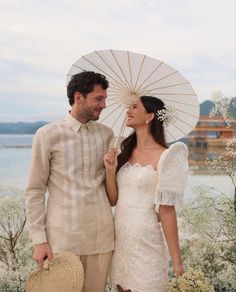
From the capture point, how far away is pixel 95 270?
2.44 meters

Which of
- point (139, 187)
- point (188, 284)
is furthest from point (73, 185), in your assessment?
point (188, 284)

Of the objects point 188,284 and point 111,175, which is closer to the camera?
point 188,284

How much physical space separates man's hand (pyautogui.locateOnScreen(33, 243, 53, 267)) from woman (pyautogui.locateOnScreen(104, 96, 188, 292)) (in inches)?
13.1

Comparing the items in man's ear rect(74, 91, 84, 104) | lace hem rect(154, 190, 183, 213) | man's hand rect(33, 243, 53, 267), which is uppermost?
man's ear rect(74, 91, 84, 104)

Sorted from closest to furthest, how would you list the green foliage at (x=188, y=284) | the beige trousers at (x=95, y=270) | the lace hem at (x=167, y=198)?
the green foliage at (x=188, y=284)
the lace hem at (x=167, y=198)
the beige trousers at (x=95, y=270)

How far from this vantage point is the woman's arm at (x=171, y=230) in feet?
7.73

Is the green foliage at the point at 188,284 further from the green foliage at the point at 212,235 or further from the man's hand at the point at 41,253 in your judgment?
the green foliage at the point at 212,235

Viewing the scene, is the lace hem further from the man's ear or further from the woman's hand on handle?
the man's ear

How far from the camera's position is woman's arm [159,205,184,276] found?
236 centimetres

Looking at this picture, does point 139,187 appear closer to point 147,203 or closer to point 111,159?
point 147,203

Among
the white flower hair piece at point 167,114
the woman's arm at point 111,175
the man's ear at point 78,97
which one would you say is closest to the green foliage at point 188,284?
the woman's arm at point 111,175

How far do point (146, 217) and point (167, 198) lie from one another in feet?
0.48

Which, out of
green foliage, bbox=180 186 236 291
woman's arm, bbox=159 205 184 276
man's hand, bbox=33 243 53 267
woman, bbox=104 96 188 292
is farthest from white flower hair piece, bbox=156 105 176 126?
green foliage, bbox=180 186 236 291

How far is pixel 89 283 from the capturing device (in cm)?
246
